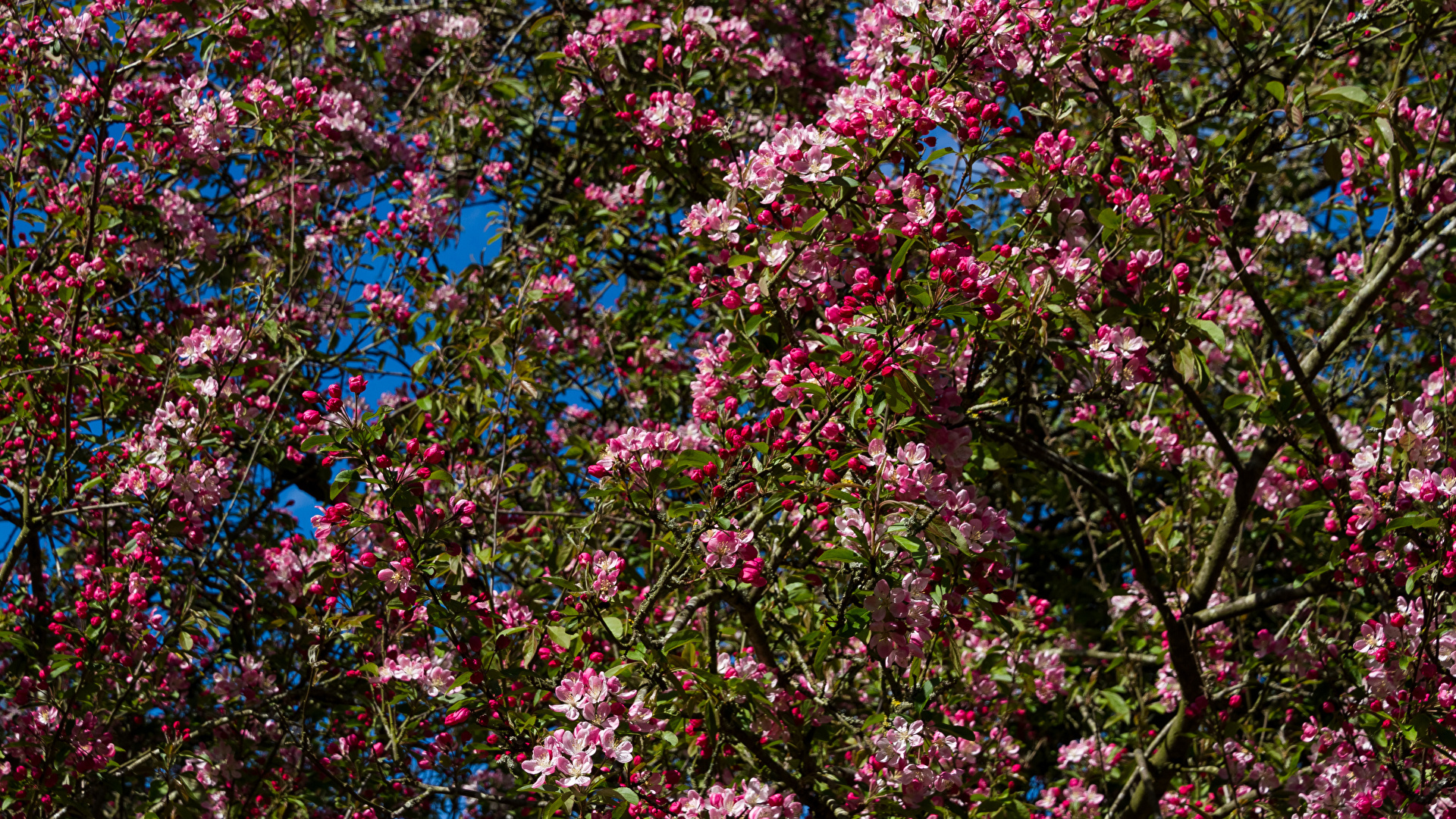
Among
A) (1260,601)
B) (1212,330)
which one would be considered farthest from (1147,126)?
(1260,601)

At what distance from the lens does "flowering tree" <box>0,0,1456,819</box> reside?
89.6 inches

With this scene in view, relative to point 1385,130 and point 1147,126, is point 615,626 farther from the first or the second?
point 1385,130

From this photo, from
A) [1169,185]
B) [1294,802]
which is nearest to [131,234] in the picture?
[1169,185]

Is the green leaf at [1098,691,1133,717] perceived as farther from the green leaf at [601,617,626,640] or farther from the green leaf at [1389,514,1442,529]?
the green leaf at [601,617,626,640]

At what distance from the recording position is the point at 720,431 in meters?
2.49

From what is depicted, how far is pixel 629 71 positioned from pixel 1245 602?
218 cm

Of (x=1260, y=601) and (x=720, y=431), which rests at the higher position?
(x=720, y=431)

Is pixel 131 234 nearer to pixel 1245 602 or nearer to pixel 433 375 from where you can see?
pixel 433 375

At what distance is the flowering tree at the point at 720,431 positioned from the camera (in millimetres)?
2275

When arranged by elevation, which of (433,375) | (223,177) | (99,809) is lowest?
(99,809)

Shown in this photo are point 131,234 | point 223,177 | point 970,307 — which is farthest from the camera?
point 223,177

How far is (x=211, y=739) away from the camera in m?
3.57

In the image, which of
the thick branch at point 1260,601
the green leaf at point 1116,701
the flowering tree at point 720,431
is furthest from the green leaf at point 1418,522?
the green leaf at point 1116,701

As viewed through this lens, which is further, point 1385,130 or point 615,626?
point 1385,130
